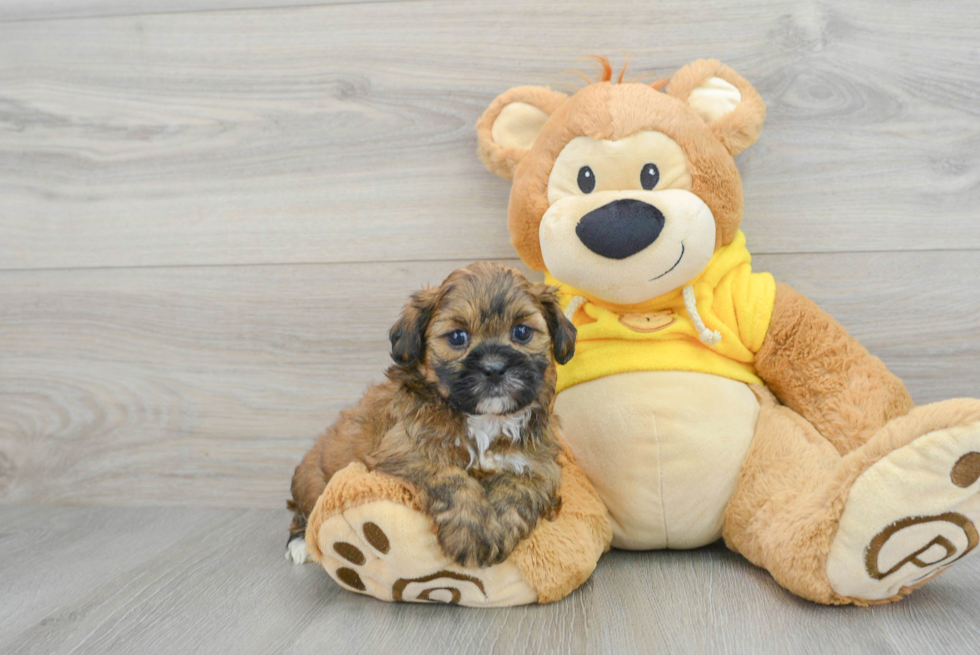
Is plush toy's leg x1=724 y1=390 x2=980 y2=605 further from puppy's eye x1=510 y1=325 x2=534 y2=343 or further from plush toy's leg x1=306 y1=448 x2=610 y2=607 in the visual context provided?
puppy's eye x1=510 y1=325 x2=534 y2=343

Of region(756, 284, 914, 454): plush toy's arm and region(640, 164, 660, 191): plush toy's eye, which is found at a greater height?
region(640, 164, 660, 191): plush toy's eye

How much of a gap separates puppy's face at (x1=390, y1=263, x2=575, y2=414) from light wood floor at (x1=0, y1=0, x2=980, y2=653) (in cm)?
54

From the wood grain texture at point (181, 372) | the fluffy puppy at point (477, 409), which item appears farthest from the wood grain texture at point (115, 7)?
the fluffy puppy at point (477, 409)

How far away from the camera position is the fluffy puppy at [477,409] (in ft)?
4.09

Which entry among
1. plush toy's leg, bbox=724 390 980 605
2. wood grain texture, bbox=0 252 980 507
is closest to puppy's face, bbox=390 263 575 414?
plush toy's leg, bbox=724 390 980 605

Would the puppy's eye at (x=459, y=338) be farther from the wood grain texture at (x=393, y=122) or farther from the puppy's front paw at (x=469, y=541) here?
the wood grain texture at (x=393, y=122)

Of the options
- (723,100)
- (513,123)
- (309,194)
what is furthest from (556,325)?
(309,194)

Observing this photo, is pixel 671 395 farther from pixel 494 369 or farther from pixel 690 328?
pixel 494 369

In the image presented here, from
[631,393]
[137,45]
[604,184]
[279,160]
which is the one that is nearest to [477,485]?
[631,393]

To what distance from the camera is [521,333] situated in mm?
1311

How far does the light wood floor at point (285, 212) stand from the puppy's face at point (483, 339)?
54 centimetres

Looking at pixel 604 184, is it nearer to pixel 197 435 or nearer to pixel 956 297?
pixel 956 297

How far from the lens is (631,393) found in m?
1.51

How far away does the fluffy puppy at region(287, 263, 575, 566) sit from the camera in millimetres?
1245
